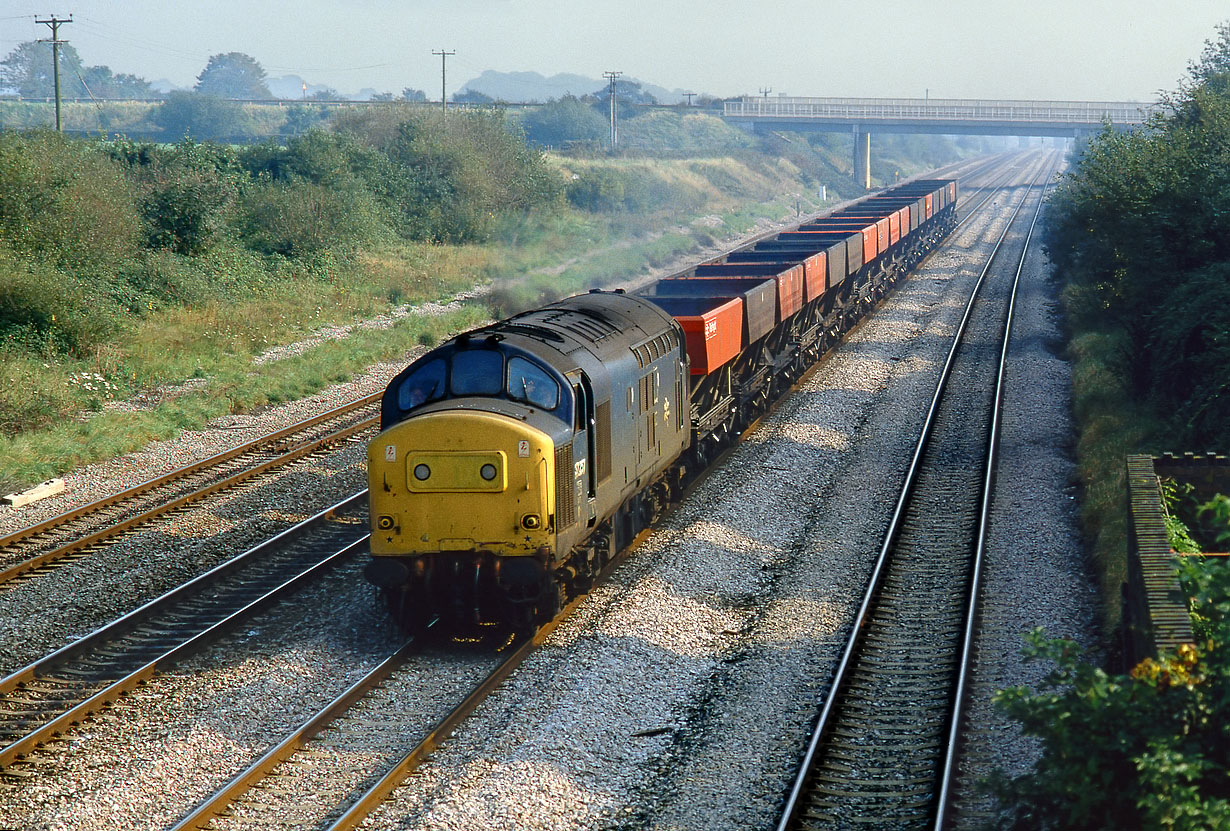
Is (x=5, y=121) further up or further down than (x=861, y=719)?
further up

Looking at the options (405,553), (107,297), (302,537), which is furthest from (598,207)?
(405,553)

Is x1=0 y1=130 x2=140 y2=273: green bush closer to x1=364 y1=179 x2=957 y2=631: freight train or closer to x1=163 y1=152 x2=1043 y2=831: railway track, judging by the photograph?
x1=364 y1=179 x2=957 y2=631: freight train

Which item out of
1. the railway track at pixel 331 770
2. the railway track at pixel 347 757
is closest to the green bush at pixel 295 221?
the railway track at pixel 347 757

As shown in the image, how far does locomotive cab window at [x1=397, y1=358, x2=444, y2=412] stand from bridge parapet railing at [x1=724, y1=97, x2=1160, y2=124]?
95060 mm

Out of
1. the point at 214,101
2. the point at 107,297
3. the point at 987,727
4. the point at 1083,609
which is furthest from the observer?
the point at 214,101

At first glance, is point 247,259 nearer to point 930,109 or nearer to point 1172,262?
point 1172,262

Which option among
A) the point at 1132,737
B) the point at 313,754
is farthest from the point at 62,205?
the point at 1132,737

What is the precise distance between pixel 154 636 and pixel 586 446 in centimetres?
522

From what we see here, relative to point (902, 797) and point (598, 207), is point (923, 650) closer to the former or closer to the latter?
point (902, 797)

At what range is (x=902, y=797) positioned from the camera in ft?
29.9

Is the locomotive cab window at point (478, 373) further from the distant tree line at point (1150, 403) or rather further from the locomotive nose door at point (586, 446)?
the distant tree line at point (1150, 403)

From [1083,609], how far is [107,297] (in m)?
24.1

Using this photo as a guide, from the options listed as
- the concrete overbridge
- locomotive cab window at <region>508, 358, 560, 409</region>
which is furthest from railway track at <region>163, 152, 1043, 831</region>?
the concrete overbridge

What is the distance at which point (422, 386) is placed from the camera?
12227 millimetres
